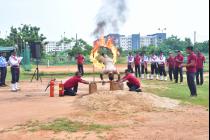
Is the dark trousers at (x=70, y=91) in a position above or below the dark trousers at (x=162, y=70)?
below

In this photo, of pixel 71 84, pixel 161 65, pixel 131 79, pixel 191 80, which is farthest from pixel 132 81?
pixel 161 65

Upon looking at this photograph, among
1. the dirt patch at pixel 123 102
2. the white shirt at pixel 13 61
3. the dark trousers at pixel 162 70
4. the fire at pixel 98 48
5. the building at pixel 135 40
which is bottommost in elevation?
the dirt patch at pixel 123 102

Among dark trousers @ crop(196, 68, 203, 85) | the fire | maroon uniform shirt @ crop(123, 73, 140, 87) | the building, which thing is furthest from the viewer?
the building

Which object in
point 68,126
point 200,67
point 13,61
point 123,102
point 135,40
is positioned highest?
point 135,40

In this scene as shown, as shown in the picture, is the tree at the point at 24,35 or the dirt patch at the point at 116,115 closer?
the dirt patch at the point at 116,115

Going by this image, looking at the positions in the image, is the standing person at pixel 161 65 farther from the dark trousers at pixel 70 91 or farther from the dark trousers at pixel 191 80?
the dark trousers at pixel 70 91

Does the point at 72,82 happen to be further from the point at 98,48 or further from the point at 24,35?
the point at 24,35

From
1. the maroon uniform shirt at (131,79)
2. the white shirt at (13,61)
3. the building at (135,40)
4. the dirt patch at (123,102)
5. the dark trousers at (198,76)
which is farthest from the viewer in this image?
the building at (135,40)

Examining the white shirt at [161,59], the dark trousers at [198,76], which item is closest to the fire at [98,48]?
the white shirt at [161,59]

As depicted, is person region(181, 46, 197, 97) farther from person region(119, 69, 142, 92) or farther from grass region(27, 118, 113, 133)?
grass region(27, 118, 113, 133)

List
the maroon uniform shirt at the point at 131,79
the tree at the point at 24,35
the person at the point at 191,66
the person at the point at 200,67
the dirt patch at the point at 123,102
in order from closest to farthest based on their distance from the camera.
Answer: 1. the dirt patch at the point at 123,102
2. the person at the point at 191,66
3. the maroon uniform shirt at the point at 131,79
4. the person at the point at 200,67
5. the tree at the point at 24,35

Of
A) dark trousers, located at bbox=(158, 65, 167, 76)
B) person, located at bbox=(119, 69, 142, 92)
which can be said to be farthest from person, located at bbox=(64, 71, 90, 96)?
dark trousers, located at bbox=(158, 65, 167, 76)

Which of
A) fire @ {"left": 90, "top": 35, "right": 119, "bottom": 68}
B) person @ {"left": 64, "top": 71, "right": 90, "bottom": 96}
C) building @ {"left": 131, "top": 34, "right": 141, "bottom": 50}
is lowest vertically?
person @ {"left": 64, "top": 71, "right": 90, "bottom": 96}

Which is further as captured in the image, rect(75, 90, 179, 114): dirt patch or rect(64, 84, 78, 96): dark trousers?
rect(64, 84, 78, 96): dark trousers
